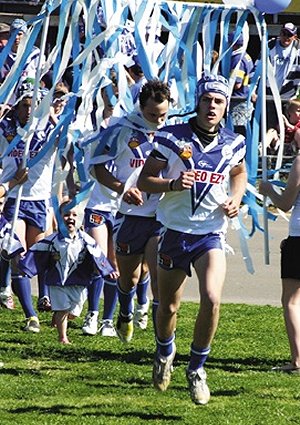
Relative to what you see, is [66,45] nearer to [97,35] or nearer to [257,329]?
[97,35]

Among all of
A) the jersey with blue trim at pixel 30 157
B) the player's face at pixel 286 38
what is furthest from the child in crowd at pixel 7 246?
the player's face at pixel 286 38

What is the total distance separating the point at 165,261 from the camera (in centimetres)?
703

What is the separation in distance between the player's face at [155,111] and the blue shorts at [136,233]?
706 mm

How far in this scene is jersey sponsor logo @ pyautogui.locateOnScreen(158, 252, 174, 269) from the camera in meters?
7.00

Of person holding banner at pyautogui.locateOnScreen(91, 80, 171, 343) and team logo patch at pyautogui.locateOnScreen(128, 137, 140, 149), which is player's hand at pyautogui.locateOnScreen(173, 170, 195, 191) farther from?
team logo patch at pyautogui.locateOnScreen(128, 137, 140, 149)

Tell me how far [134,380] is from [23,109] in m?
2.76

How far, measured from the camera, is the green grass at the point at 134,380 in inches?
265

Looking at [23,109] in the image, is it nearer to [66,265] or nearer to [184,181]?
[66,265]

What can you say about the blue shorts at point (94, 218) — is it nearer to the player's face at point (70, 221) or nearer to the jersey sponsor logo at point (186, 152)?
the player's face at point (70, 221)

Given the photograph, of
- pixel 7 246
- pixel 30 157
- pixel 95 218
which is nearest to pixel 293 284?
pixel 95 218

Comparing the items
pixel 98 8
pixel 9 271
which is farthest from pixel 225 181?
pixel 9 271

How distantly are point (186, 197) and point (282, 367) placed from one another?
1.68 metres

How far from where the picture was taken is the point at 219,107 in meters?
7.01

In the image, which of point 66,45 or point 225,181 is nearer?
point 225,181
